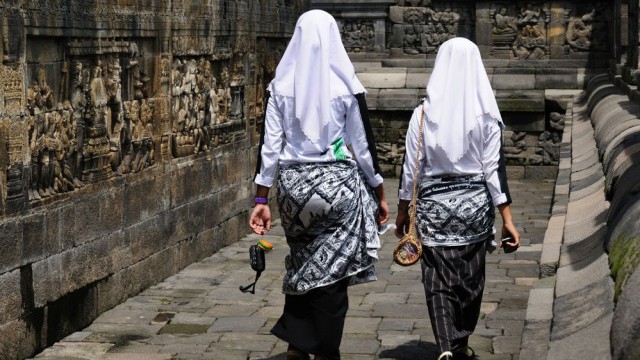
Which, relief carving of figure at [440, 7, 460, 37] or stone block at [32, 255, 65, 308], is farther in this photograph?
relief carving of figure at [440, 7, 460, 37]

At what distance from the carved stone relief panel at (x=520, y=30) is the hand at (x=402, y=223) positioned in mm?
14847

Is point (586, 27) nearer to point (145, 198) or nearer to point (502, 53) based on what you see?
point (502, 53)

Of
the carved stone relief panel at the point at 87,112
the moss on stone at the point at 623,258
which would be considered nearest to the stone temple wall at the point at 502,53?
the carved stone relief panel at the point at 87,112

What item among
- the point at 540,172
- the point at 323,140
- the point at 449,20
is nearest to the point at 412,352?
the point at 323,140

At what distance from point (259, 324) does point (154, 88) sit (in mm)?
2415

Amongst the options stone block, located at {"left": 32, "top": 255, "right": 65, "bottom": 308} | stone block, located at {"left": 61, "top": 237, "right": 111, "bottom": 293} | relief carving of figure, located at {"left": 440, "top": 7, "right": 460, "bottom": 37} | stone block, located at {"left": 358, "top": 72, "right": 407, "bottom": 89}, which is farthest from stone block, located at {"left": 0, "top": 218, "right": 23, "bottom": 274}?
relief carving of figure, located at {"left": 440, "top": 7, "right": 460, "bottom": 37}

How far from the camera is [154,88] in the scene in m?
9.85

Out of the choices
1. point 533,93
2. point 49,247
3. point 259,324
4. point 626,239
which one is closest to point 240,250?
point 259,324

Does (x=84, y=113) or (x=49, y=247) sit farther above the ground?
(x=84, y=113)

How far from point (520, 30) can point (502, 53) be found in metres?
0.48

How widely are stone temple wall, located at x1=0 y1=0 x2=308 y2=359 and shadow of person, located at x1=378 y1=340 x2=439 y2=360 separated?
2.02 metres

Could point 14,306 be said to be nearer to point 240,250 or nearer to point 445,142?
point 445,142

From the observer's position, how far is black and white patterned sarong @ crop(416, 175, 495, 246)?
6.62 meters

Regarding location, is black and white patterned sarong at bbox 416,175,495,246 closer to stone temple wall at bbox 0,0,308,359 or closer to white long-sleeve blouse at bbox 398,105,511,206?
white long-sleeve blouse at bbox 398,105,511,206
